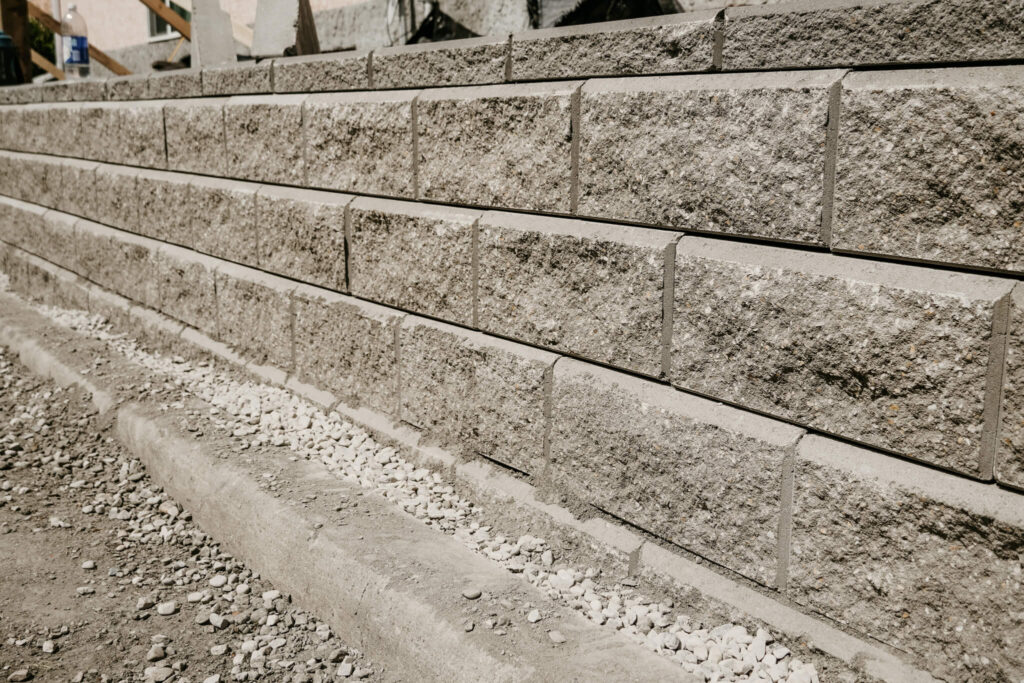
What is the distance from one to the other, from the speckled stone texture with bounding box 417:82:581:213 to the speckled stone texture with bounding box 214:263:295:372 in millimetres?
1346

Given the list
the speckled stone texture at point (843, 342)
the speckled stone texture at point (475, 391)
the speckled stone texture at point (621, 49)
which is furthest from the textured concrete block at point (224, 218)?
the speckled stone texture at point (843, 342)

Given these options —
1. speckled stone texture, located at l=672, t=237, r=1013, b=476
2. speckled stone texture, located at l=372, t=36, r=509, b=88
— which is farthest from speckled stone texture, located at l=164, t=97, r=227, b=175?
speckled stone texture, located at l=672, t=237, r=1013, b=476

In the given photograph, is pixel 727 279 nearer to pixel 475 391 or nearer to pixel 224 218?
pixel 475 391

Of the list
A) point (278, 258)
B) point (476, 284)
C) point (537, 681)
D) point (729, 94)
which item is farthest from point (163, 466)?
→ point (729, 94)

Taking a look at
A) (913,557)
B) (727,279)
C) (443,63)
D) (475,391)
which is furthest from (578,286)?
(913,557)

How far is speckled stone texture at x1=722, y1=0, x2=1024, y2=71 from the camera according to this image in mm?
1946

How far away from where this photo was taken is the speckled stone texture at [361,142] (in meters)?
3.67

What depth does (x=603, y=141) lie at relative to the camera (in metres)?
2.81

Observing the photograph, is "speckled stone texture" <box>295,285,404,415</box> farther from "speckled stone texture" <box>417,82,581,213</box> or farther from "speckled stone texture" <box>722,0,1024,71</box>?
"speckled stone texture" <box>722,0,1024,71</box>

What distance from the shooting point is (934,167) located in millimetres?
2043

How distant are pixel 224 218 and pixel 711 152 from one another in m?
3.30

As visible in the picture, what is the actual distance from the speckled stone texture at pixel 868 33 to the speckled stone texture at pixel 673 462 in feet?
3.25

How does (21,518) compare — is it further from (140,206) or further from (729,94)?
(729,94)

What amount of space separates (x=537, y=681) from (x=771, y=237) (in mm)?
1339
